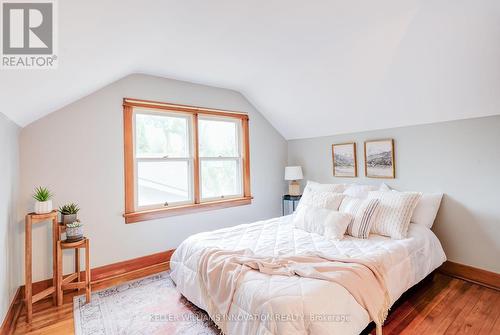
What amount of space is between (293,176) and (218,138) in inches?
57.0

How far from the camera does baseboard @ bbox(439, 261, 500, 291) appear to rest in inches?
99.7

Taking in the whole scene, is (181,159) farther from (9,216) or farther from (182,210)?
(9,216)

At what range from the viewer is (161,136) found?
11.2 feet

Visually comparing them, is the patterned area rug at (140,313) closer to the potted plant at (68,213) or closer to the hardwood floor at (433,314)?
the hardwood floor at (433,314)

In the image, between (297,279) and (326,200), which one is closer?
(297,279)

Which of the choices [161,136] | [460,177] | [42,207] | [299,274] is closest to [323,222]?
[299,274]

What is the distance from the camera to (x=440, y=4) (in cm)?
188

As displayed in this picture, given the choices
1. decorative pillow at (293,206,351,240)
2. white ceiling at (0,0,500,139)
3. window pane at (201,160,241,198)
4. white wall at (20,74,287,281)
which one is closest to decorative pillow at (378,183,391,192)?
white ceiling at (0,0,500,139)

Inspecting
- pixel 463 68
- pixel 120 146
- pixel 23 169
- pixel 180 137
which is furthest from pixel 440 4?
pixel 23 169

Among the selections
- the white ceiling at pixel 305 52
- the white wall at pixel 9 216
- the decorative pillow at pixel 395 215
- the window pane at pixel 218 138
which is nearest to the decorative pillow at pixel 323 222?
the decorative pillow at pixel 395 215

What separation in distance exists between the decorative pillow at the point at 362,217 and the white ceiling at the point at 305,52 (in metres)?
1.27

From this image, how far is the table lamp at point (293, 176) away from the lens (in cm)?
430

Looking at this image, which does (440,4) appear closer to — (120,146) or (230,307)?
(230,307)

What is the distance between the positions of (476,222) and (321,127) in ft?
7.34
